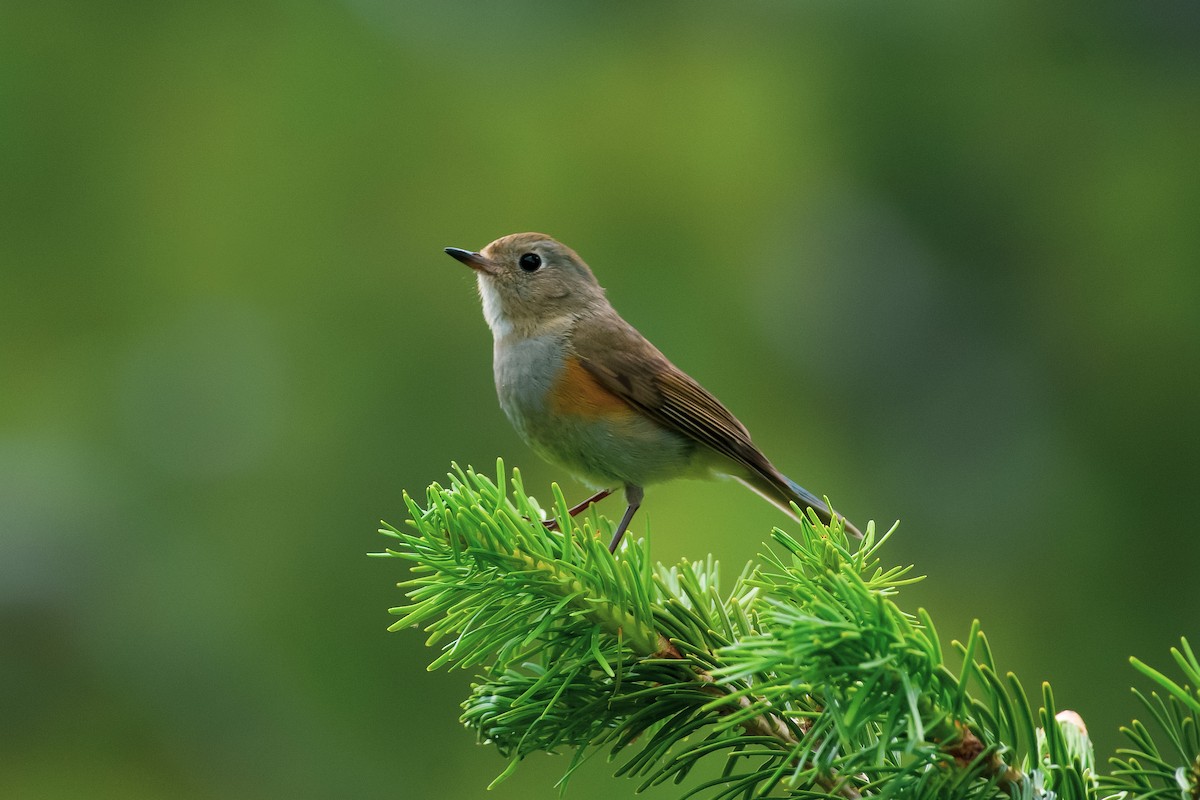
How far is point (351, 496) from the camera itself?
3.68 metres

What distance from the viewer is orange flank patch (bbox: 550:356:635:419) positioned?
8.97 ft

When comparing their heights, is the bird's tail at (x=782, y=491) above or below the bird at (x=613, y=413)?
below

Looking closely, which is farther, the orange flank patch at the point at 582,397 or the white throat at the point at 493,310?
the white throat at the point at 493,310

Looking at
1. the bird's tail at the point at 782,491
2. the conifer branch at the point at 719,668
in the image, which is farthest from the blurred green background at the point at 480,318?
the conifer branch at the point at 719,668

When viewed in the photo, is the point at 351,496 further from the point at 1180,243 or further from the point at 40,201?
the point at 1180,243

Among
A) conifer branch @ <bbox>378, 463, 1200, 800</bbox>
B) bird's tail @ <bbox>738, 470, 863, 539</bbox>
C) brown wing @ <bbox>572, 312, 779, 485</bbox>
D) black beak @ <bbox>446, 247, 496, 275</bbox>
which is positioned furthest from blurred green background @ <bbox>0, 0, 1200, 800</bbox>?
conifer branch @ <bbox>378, 463, 1200, 800</bbox>

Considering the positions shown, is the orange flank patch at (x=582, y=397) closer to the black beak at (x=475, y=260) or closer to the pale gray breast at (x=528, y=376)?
the pale gray breast at (x=528, y=376)

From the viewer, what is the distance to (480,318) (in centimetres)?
408

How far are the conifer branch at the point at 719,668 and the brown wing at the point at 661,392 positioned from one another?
108 cm

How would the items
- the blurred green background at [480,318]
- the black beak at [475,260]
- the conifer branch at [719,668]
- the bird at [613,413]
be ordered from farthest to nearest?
the blurred green background at [480,318]
the black beak at [475,260]
the bird at [613,413]
the conifer branch at [719,668]

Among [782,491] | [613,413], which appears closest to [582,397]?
[613,413]

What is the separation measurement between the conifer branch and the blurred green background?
5.89 feet

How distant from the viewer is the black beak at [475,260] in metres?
3.09

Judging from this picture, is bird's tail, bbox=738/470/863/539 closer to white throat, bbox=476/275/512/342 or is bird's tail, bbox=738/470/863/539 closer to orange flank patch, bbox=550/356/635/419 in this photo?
orange flank patch, bbox=550/356/635/419
